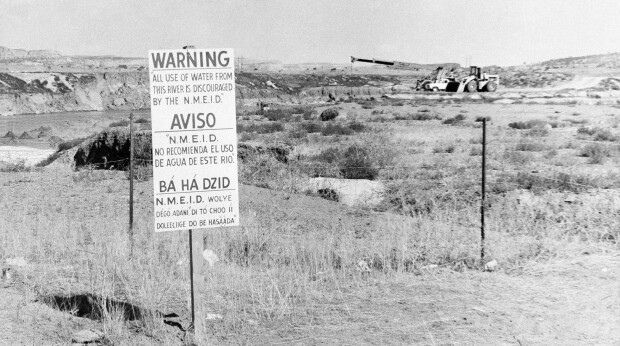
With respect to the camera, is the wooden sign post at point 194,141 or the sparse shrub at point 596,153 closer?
the wooden sign post at point 194,141

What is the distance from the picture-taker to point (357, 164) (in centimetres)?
1828

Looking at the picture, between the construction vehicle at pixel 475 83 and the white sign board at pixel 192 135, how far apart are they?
48.4 metres

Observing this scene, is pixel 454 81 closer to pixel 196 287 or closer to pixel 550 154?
pixel 550 154

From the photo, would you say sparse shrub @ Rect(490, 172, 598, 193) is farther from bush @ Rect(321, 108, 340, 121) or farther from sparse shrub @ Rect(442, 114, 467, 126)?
bush @ Rect(321, 108, 340, 121)

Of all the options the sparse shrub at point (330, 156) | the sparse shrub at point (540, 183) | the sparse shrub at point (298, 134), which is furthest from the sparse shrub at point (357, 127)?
the sparse shrub at point (540, 183)

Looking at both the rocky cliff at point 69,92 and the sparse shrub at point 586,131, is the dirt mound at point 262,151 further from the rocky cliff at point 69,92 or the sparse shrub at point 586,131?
the rocky cliff at point 69,92

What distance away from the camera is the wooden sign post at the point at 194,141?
6.55 meters

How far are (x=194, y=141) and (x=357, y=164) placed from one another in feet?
38.9

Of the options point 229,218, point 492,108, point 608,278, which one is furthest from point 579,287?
point 492,108

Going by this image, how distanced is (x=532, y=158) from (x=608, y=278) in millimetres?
11891

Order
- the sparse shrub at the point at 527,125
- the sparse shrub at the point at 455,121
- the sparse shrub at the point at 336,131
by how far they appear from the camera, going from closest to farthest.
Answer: the sparse shrub at the point at 336,131 < the sparse shrub at the point at 527,125 < the sparse shrub at the point at 455,121

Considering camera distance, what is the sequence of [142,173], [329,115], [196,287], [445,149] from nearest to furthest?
[196,287], [142,173], [445,149], [329,115]

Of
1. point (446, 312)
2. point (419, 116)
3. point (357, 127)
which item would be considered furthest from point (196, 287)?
point (419, 116)

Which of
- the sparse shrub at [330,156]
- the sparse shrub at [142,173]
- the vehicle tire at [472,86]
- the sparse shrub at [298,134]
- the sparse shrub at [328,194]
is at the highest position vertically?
the vehicle tire at [472,86]
